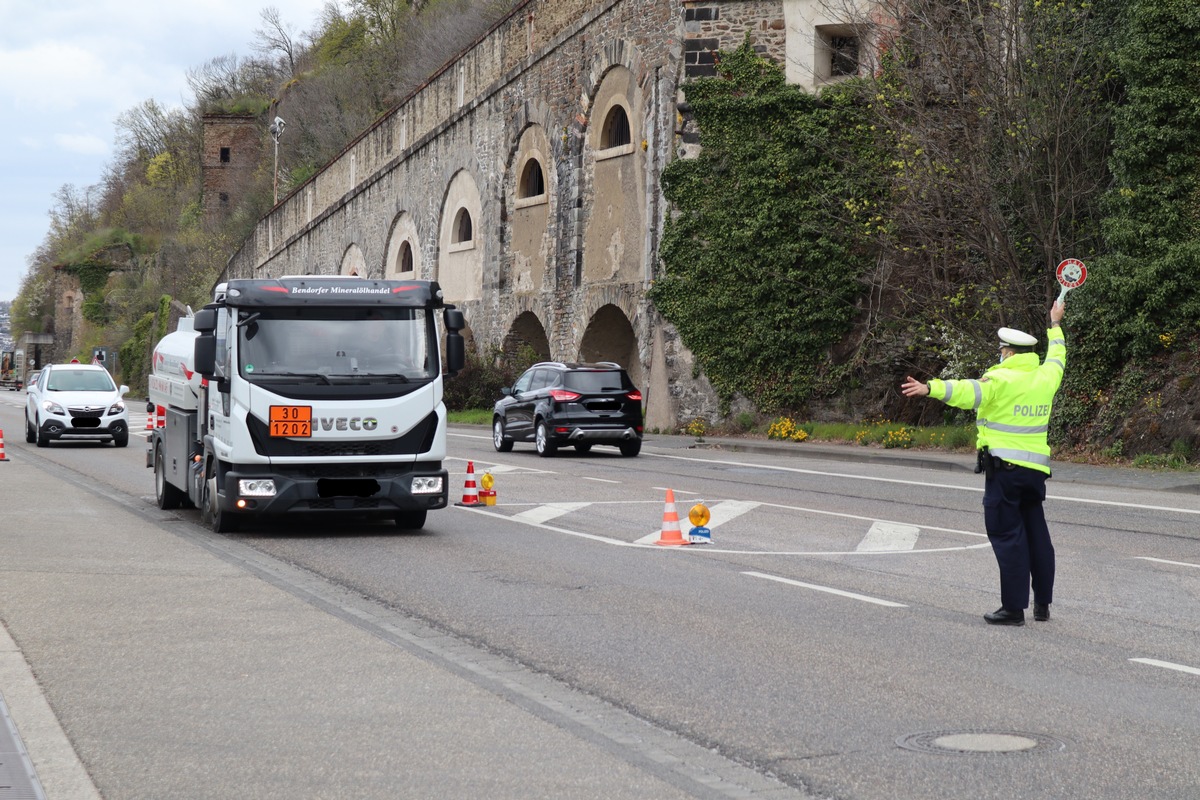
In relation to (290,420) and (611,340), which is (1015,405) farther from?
(611,340)

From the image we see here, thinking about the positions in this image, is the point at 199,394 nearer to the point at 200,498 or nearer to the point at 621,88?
the point at 200,498

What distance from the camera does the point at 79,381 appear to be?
103 feet

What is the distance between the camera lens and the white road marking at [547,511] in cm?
1552

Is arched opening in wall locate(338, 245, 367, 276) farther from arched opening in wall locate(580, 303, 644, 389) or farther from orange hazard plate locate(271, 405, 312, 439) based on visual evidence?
orange hazard plate locate(271, 405, 312, 439)

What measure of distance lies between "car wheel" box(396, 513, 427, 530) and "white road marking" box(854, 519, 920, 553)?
14.1 feet

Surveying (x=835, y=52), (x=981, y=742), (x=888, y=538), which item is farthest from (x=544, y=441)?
(x=981, y=742)

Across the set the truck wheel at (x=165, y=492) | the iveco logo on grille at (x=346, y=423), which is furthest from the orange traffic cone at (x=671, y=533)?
the truck wheel at (x=165, y=492)

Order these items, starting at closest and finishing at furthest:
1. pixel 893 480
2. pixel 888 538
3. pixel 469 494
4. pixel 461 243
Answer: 1. pixel 888 538
2. pixel 469 494
3. pixel 893 480
4. pixel 461 243

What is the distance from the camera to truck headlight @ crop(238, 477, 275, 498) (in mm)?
13430

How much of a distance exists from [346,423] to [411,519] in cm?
146

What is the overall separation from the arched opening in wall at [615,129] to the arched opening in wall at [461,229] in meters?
11.5

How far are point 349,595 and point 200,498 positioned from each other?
542cm

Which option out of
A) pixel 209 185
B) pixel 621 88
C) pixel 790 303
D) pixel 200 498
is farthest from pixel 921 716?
pixel 209 185

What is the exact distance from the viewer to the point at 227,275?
8825 cm
